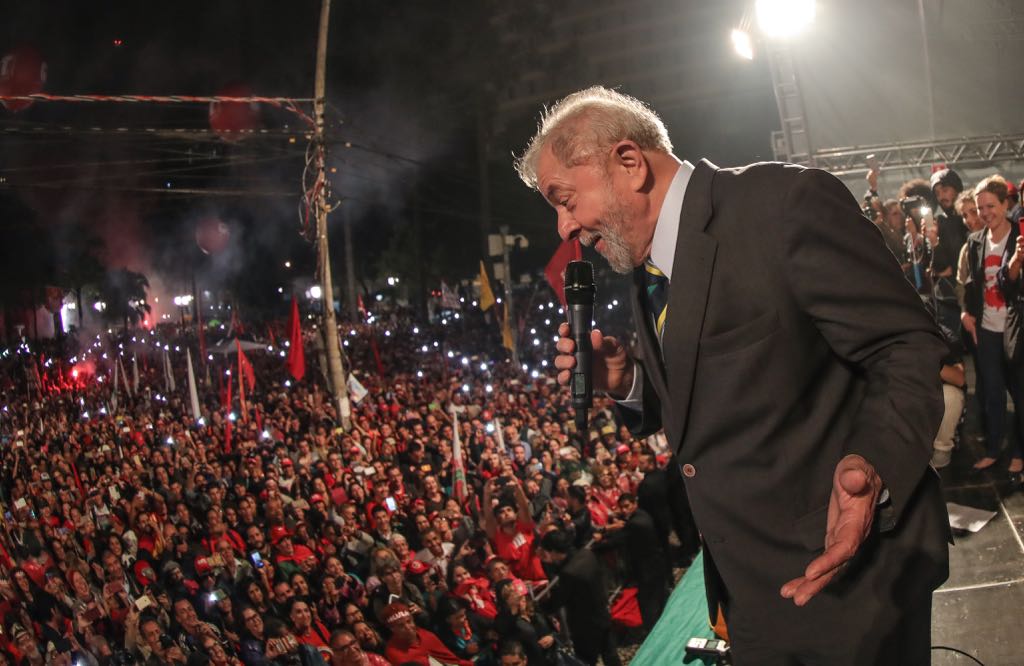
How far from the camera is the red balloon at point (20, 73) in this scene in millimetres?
8742

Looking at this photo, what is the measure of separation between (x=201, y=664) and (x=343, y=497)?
3761 millimetres

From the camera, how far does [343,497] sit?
924 cm

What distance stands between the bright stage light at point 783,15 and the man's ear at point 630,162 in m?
7.24

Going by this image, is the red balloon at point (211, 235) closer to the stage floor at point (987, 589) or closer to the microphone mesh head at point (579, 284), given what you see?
the stage floor at point (987, 589)

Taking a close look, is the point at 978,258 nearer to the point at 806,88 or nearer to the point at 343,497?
the point at 806,88

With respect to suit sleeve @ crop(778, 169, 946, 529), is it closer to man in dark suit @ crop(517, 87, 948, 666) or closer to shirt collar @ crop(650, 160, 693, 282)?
man in dark suit @ crop(517, 87, 948, 666)

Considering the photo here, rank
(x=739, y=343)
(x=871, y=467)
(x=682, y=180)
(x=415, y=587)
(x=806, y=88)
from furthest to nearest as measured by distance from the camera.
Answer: (x=806, y=88), (x=415, y=587), (x=682, y=180), (x=739, y=343), (x=871, y=467)

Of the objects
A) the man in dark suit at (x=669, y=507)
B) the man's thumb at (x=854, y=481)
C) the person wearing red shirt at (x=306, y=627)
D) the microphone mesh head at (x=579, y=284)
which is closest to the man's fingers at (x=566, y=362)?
the microphone mesh head at (x=579, y=284)

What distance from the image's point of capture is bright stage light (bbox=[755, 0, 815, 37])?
7719mm

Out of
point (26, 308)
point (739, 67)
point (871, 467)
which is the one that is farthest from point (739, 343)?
point (739, 67)

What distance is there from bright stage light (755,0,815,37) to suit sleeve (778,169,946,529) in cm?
738

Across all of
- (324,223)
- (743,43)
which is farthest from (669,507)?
(324,223)

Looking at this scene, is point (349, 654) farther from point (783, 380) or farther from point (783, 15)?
point (783, 15)

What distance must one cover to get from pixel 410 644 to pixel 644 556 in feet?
7.65
